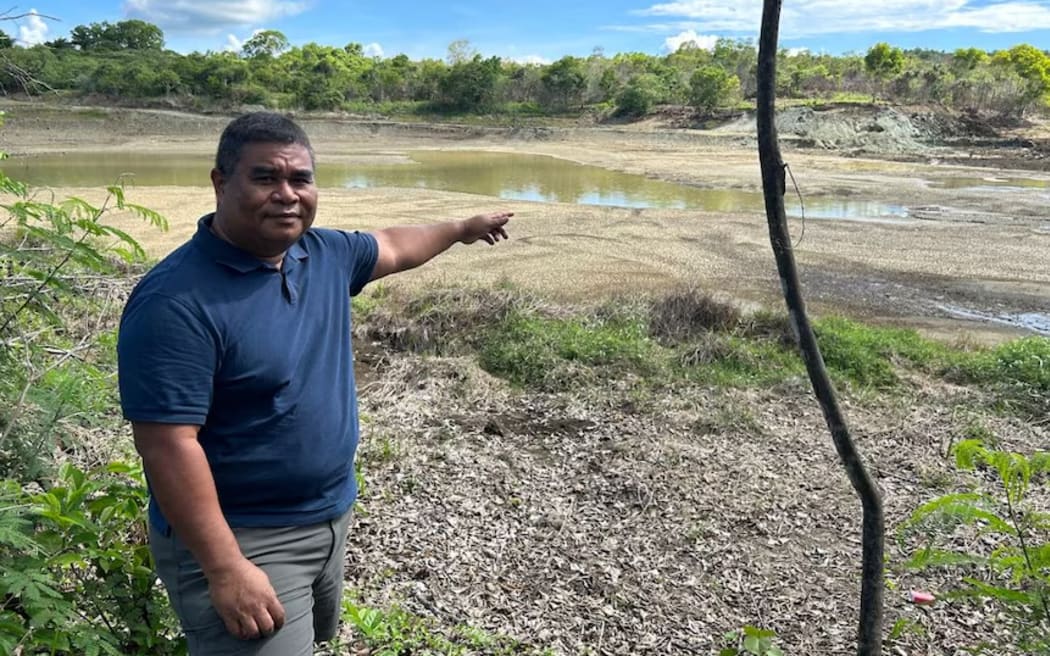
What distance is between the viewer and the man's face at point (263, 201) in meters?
1.77

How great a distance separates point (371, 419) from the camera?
522 centimetres

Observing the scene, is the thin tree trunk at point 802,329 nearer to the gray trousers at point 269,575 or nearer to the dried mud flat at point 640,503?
the dried mud flat at point 640,503

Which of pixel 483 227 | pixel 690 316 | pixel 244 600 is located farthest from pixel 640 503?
pixel 690 316

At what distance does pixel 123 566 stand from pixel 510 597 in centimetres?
178

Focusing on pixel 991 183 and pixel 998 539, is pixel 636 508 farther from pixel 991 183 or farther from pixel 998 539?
pixel 991 183

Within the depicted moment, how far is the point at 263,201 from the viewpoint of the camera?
178cm

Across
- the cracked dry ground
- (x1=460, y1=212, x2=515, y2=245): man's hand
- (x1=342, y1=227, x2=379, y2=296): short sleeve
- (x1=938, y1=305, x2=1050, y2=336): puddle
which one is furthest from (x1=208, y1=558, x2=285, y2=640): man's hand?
(x1=938, y1=305, x2=1050, y2=336): puddle

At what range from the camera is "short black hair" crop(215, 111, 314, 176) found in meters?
1.81

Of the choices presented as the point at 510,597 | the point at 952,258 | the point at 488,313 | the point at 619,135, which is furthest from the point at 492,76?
the point at 510,597

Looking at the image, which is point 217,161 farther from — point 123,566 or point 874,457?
point 874,457

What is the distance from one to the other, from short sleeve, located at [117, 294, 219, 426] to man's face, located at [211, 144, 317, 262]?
27 centimetres

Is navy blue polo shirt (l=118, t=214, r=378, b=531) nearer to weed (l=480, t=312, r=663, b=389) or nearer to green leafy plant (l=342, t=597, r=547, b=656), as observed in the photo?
green leafy plant (l=342, t=597, r=547, b=656)

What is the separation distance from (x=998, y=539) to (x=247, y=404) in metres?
4.05

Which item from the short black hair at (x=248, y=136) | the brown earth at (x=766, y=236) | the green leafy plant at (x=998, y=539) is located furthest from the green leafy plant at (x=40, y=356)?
the brown earth at (x=766, y=236)
